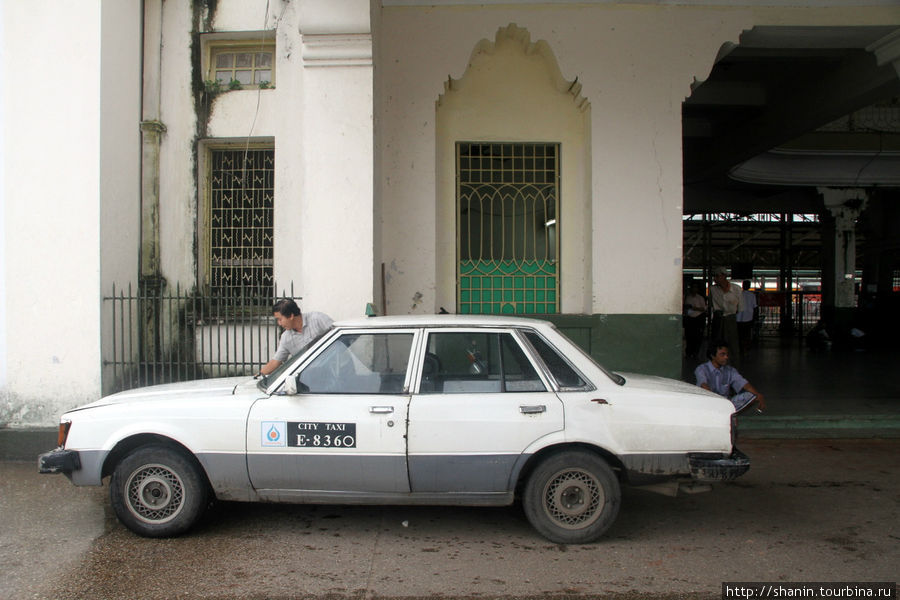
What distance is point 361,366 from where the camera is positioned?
4.48 m

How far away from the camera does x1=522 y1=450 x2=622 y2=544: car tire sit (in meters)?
4.29

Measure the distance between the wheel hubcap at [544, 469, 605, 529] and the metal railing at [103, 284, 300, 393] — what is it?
390 centimetres

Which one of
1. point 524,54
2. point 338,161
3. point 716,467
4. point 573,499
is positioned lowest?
point 573,499

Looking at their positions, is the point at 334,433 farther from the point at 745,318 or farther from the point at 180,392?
the point at 745,318

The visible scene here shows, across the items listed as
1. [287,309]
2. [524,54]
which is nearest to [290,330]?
[287,309]

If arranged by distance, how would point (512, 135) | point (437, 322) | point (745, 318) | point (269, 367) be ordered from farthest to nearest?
point (745, 318), point (512, 135), point (269, 367), point (437, 322)

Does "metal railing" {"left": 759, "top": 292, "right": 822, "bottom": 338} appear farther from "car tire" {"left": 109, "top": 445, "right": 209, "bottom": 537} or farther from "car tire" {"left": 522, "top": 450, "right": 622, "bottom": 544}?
"car tire" {"left": 109, "top": 445, "right": 209, "bottom": 537}

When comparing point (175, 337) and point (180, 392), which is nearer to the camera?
point (180, 392)

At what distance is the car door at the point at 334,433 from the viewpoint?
4.29m

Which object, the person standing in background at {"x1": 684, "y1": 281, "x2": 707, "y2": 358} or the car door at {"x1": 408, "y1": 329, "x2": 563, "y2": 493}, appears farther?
the person standing in background at {"x1": 684, "y1": 281, "x2": 707, "y2": 358}

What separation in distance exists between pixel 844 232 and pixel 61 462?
17841 millimetres

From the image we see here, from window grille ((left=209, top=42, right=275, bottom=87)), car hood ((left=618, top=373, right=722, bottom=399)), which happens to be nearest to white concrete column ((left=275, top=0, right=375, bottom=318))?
window grille ((left=209, top=42, right=275, bottom=87))

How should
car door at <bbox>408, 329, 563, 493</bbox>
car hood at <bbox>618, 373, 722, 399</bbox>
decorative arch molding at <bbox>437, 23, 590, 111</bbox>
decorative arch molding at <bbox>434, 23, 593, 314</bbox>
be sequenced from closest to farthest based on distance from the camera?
car door at <bbox>408, 329, 563, 493</bbox>, car hood at <bbox>618, 373, 722, 399</bbox>, decorative arch molding at <bbox>437, 23, 590, 111</bbox>, decorative arch molding at <bbox>434, 23, 593, 314</bbox>

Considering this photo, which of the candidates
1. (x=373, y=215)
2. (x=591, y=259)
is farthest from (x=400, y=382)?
(x=591, y=259)
